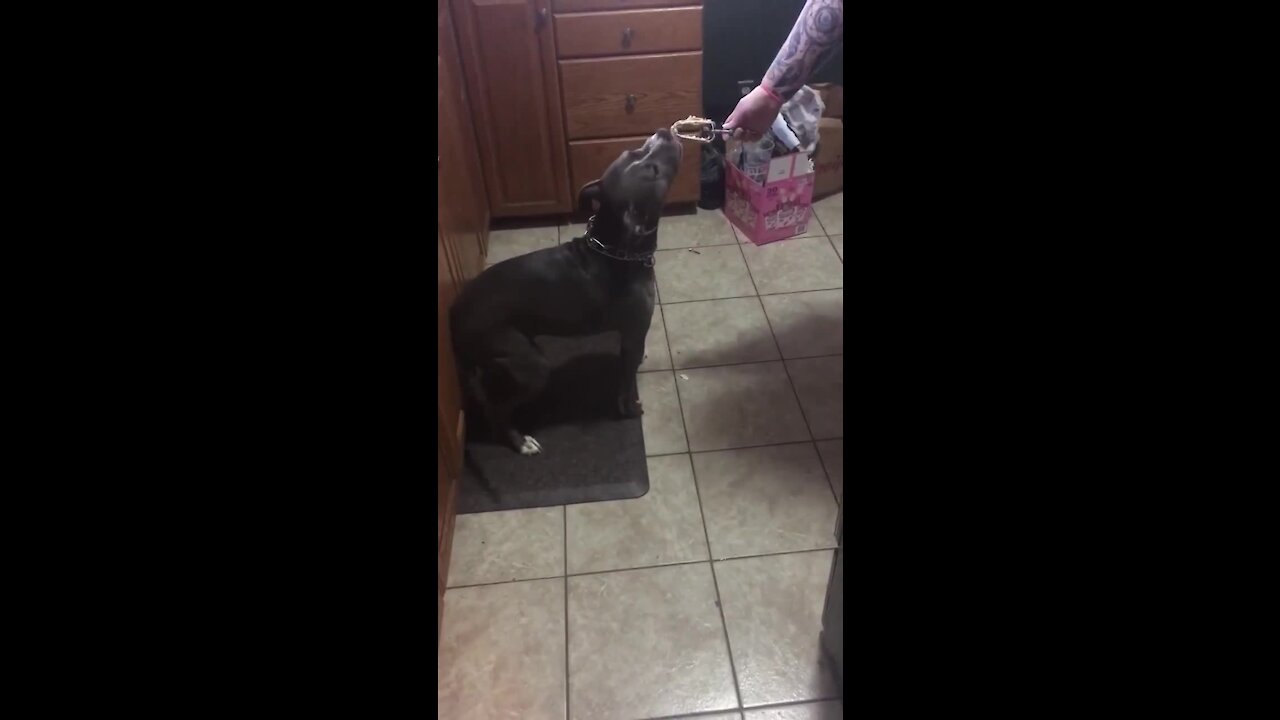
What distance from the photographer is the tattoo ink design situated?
145 cm

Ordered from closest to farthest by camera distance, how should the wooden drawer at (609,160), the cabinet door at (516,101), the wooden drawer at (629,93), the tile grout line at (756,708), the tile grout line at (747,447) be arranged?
the tile grout line at (756,708) → the tile grout line at (747,447) → the cabinet door at (516,101) → the wooden drawer at (629,93) → the wooden drawer at (609,160)

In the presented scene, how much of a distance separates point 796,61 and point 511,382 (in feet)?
2.99

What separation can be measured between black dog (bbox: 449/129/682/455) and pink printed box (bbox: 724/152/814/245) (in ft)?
3.27

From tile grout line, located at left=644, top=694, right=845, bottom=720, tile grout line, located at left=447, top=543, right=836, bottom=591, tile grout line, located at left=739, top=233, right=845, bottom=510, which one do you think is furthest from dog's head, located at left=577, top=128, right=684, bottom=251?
tile grout line, located at left=644, top=694, right=845, bottom=720

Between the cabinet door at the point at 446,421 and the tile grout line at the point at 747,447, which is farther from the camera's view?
the tile grout line at the point at 747,447

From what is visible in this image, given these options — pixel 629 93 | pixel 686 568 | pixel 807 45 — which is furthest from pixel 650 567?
pixel 629 93

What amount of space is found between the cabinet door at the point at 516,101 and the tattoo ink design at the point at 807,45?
1.05m

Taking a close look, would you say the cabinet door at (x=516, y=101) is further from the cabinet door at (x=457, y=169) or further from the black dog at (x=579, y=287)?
the black dog at (x=579, y=287)

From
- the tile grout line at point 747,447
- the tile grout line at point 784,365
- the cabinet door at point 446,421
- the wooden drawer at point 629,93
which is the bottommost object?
the tile grout line at point 747,447

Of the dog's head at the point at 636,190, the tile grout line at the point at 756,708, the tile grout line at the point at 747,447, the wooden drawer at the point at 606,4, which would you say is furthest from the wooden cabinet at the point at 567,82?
the tile grout line at the point at 756,708

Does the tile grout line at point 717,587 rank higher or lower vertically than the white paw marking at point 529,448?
lower

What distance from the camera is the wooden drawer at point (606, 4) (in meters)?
2.33
